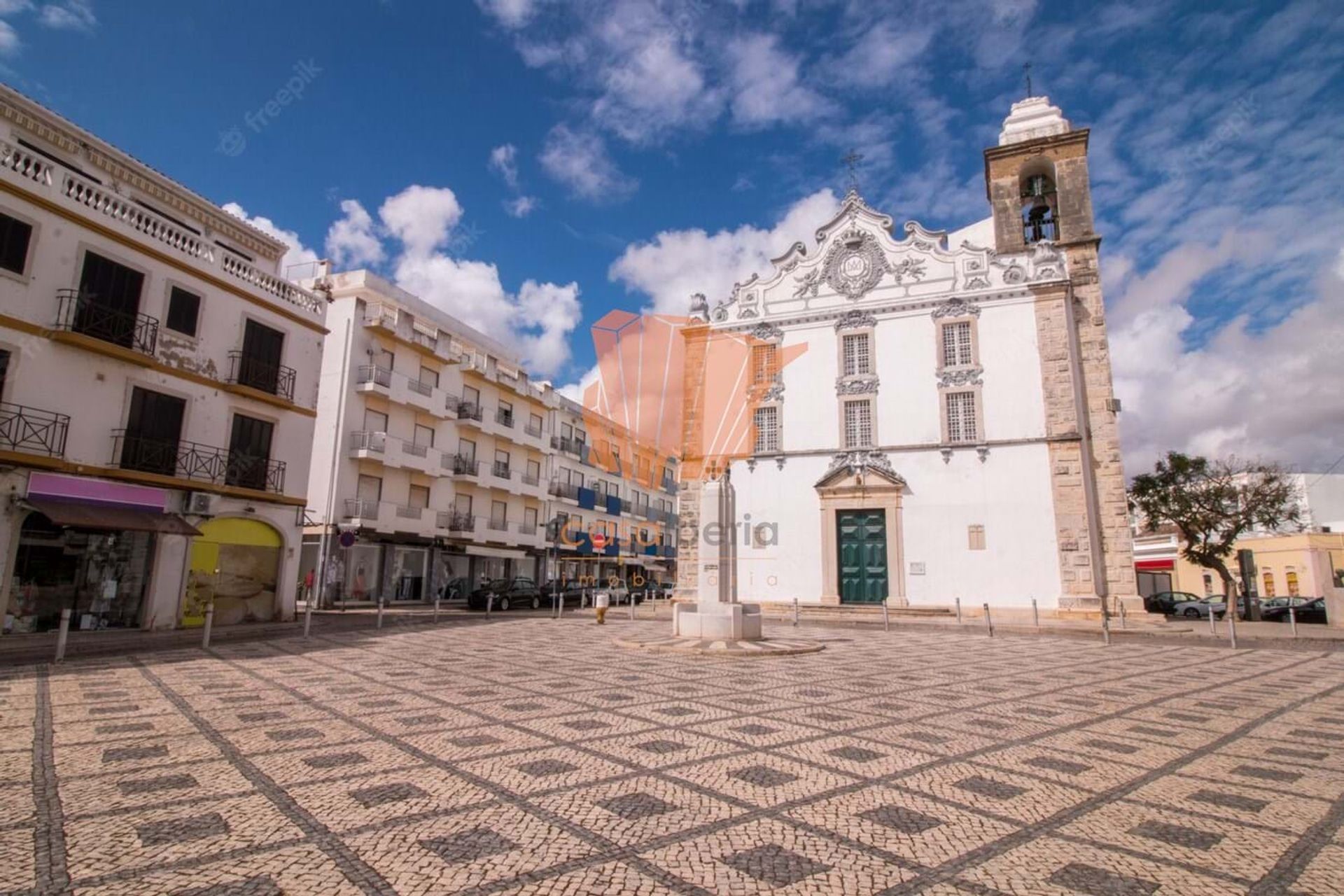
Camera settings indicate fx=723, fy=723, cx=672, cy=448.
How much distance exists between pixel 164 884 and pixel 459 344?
35.1 metres

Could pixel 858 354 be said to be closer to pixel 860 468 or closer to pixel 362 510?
pixel 860 468

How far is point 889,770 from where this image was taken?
5.31 m

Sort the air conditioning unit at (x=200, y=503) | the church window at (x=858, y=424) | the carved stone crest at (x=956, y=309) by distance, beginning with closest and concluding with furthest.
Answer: the air conditioning unit at (x=200, y=503) → the carved stone crest at (x=956, y=309) → the church window at (x=858, y=424)

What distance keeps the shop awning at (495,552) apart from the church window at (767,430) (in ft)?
53.5

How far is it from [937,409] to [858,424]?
2.60 meters

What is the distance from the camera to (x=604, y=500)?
47688 millimetres

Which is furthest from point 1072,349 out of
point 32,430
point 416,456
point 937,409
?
point 32,430

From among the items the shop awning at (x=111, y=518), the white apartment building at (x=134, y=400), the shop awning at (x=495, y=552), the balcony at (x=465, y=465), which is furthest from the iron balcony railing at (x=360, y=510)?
the shop awning at (x=111, y=518)

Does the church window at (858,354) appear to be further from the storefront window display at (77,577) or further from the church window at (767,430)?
the storefront window display at (77,577)

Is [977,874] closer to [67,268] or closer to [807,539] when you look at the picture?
[67,268]

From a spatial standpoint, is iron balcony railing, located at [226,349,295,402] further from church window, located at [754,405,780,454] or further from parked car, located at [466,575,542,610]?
church window, located at [754,405,780,454]

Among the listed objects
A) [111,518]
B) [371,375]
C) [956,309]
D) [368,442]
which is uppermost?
[956,309]

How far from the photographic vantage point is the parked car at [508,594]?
2803cm

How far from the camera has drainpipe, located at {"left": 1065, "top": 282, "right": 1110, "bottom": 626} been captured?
21.6 m
